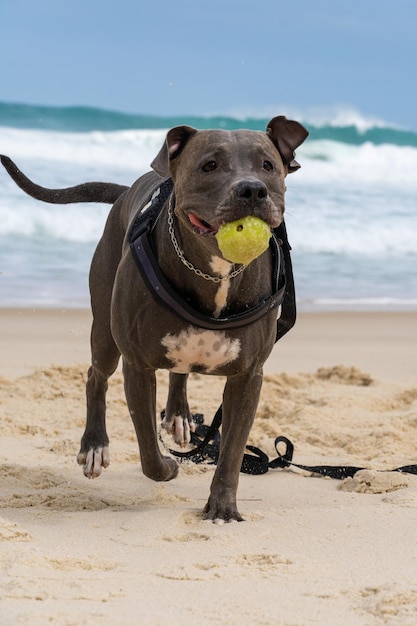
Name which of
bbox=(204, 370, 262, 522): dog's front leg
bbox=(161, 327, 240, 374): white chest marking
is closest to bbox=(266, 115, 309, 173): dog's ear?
bbox=(161, 327, 240, 374): white chest marking

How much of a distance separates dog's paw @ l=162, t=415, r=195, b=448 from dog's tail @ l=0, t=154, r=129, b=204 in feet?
3.86

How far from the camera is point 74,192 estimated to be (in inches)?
214

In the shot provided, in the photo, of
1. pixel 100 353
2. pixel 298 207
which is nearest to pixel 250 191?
pixel 100 353

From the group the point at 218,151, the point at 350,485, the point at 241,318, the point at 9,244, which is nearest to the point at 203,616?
the point at 241,318

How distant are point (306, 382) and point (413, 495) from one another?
261 cm

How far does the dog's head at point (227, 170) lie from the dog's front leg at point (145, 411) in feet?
2.44

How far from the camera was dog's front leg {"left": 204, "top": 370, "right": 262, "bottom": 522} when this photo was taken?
13.8ft

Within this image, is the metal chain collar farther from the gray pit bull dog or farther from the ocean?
the ocean

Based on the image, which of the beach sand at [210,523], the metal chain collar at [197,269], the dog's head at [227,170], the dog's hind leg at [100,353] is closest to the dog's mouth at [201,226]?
the dog's head at [227,170]

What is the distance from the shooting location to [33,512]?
13.8 ft

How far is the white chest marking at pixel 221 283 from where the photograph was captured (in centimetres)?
391

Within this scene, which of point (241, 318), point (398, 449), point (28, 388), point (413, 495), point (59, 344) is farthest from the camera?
point (59, 344)

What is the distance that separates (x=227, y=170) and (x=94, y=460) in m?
1.77

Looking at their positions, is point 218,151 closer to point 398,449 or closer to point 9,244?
point 398,449
